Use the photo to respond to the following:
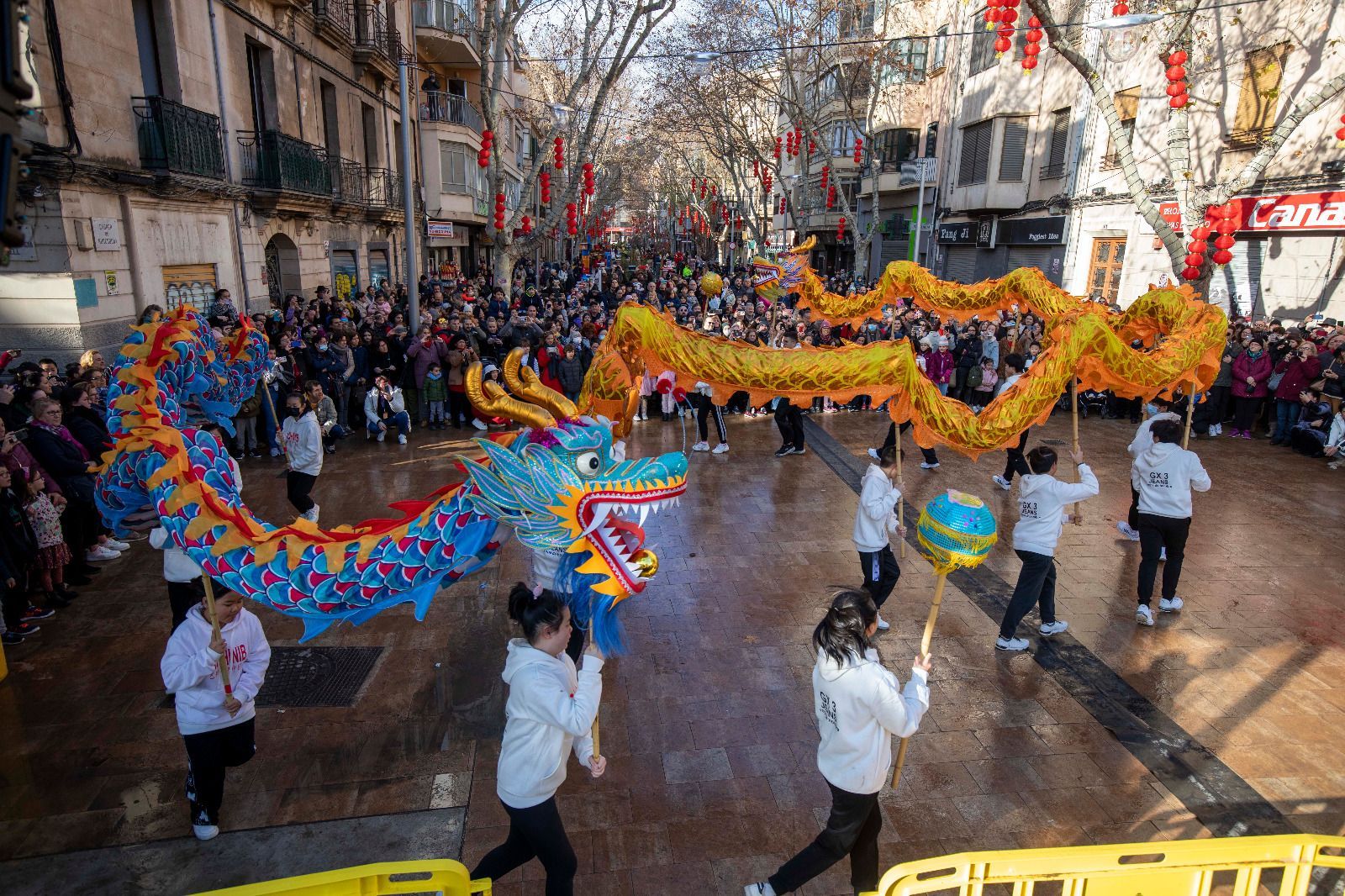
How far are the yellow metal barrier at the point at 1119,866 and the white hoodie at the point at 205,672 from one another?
3.06 metres

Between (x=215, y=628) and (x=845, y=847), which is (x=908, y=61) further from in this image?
(x=215, y=628)

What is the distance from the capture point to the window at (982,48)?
2230 centimetres

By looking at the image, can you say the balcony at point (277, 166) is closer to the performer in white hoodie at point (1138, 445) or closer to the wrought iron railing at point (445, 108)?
the wrought iron railing at point (445, 108)

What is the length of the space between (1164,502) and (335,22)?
18.8m

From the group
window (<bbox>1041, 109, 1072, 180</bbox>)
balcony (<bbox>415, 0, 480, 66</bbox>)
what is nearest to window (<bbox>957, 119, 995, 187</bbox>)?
window (<bbox>1041, 109, 1072, 180</bbox>)

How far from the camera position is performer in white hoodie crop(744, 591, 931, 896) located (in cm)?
300

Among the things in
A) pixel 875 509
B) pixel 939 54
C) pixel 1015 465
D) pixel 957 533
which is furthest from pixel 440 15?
pixel 957 533

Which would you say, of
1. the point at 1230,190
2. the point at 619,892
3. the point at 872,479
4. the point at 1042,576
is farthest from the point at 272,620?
the point at 1230,190

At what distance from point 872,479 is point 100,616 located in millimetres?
6200

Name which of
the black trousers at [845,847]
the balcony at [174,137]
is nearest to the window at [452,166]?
the balcony at [174,137]

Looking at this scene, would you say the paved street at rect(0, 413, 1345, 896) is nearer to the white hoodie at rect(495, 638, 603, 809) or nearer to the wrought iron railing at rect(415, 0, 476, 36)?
the white hoodie at rect(495, 638, 603, 809)

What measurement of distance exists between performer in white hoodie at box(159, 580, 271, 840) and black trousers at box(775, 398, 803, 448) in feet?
26.8

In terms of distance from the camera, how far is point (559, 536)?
4.09m

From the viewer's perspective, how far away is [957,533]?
3.77 m
